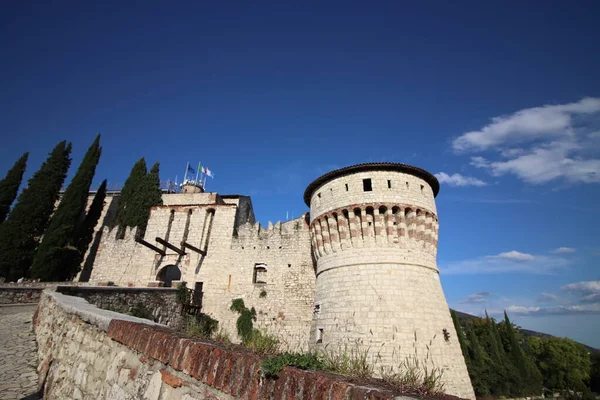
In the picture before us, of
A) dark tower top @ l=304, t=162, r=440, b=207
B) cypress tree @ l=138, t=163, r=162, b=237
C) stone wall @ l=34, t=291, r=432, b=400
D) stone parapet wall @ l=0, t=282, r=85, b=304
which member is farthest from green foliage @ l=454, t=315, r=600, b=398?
stone parapet wall @ l=0, t=282, r=85, b=304

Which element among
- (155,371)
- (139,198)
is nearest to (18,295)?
(139,198)

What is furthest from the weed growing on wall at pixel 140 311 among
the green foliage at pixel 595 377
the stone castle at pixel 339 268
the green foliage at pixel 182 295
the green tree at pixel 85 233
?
the green foliage at pixel 595 377

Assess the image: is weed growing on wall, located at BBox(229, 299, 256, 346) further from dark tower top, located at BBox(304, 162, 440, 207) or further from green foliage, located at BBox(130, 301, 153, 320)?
dark tower top, located at BBox(304, 162, 440, 207)

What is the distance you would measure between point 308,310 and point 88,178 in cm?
2433

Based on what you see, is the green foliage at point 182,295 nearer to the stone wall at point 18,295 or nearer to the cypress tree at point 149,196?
the stone wall at point 18,295

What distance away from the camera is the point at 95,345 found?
445 cm

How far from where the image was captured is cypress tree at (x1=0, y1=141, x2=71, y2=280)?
72.0ft

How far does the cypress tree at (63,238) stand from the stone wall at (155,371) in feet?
69.7

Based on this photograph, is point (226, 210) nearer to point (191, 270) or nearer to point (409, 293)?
point (191, 270)

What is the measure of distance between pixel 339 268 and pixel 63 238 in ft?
74.2

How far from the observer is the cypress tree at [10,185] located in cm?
2570

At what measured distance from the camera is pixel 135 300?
522 inches

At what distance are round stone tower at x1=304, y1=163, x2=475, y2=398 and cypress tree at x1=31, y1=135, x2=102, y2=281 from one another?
20.7 metres

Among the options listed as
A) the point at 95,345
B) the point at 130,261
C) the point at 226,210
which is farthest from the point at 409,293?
the point at 130,261
